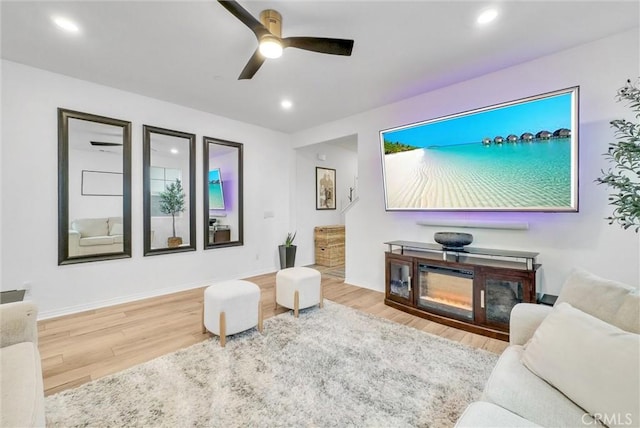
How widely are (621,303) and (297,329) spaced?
7.48ft

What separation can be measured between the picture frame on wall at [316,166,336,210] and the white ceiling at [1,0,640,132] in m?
2.51

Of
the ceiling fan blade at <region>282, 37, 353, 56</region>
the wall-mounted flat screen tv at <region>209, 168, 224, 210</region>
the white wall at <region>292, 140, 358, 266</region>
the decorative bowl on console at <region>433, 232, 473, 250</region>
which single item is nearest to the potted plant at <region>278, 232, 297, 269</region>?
the white wall at <region>292, 140, 358, 266</region>

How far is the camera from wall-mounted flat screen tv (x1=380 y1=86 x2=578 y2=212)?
2.31m

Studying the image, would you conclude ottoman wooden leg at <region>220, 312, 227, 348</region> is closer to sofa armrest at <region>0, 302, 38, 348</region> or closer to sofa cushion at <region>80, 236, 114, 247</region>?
sofa armrest at <region>0, 302, 38, 348</region>

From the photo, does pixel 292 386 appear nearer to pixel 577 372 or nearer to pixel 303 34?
pixel 577 372

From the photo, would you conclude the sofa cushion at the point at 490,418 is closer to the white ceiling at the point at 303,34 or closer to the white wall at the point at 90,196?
the white ceiling at the point at 303,34

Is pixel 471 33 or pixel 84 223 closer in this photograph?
pixel 471 33

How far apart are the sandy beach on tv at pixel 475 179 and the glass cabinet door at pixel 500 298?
2.51 feet

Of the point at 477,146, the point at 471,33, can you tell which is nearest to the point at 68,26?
the point at 471,33

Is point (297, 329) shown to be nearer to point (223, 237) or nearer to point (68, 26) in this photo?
point (223, 237)

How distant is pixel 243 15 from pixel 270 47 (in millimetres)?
316

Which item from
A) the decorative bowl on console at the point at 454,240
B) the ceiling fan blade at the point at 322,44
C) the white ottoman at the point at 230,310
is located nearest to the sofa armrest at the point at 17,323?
the white ottoman at the point at 230,310

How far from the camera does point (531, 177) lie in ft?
8.18

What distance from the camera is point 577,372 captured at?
1.06 m
